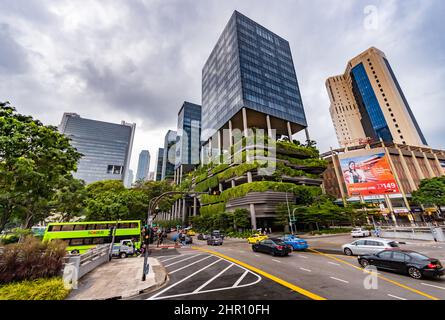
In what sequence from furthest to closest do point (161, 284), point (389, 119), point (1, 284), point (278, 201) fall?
point (389, 119) < point (278, 201) < point (161, 284) < point (1, 284)

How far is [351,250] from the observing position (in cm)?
1709

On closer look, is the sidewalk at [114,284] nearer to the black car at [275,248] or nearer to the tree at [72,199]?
the black car at [275,248]

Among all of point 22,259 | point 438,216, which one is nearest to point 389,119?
point 438,216

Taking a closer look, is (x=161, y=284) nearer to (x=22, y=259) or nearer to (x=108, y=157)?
(x=22, y=259)

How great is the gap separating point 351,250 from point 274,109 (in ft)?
165

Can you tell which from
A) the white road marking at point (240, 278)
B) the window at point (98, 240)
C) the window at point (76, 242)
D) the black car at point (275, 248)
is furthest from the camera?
the window at point (98, 240)

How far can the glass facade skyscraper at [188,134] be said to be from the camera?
117688mm

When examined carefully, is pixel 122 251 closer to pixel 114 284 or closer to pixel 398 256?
pixel 114 284

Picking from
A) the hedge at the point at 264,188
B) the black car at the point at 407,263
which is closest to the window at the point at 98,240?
the black car at the point at 407,263

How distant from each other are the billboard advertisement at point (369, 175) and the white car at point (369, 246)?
66826 millimetres

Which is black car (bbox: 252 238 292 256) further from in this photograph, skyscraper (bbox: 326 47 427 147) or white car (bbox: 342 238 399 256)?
skyscraper (bbox: 326 47 427 147)

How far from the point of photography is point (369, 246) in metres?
15.8

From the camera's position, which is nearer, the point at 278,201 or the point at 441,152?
the point at 278,201

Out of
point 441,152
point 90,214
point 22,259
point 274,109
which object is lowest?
point 22,259
